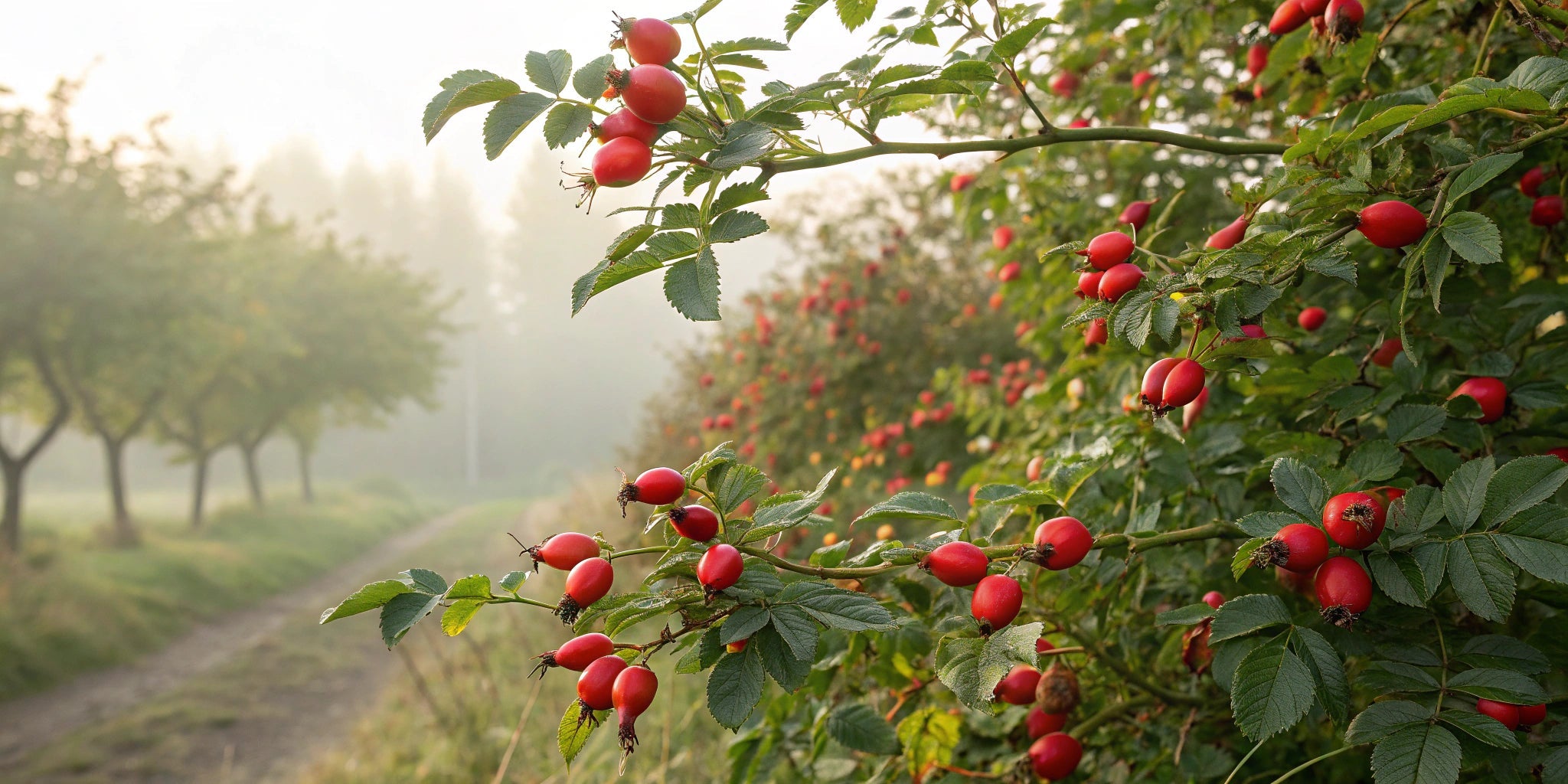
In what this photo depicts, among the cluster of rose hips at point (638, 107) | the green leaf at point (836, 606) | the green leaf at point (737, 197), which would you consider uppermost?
the cluster of rose hips at point (638, 107)

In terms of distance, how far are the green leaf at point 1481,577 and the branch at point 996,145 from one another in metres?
0.56

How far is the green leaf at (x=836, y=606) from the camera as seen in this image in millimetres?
903

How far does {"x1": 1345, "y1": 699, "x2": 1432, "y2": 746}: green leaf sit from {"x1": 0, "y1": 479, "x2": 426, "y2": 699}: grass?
900 cm

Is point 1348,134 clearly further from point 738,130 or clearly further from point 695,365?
point 695,365

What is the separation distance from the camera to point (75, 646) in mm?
7625

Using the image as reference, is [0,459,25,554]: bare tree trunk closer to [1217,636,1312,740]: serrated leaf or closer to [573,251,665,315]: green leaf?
[573,251,665,315]: green leaf

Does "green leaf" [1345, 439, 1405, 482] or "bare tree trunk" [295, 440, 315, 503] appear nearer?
"green leaf" [1345, 439, 1405, 482]

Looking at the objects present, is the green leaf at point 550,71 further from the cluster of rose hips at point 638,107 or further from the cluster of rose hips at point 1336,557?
the cluster of rose hips at point 1336,557

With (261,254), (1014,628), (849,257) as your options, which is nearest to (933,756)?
(1014,628)

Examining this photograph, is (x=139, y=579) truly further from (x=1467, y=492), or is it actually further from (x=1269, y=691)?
(x=1467, y=492)

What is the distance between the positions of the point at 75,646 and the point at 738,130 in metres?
9.42

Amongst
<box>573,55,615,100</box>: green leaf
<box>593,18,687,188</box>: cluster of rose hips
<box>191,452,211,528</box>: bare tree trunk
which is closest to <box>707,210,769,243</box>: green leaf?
<box>593,18,687,188</box>: cluster of rose hips

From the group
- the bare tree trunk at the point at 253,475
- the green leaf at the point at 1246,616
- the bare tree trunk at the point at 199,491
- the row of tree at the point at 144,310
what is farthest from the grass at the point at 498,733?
the bare tree trunk at the point at 253,475

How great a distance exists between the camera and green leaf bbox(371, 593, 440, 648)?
2.94 ft
